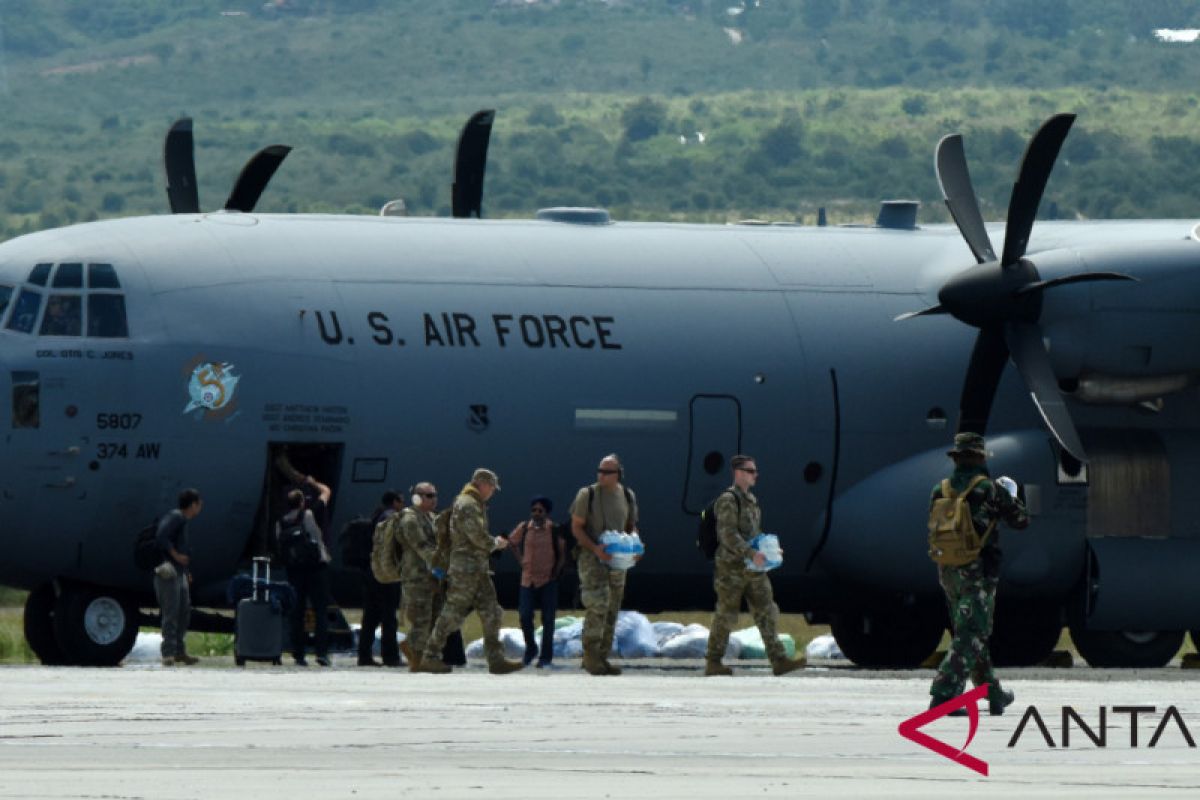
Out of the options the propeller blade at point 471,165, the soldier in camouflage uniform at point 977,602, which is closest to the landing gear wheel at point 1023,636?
the propeller blade at point 471,165

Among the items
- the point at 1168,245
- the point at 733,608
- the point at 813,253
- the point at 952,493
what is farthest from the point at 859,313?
the point at 952,493

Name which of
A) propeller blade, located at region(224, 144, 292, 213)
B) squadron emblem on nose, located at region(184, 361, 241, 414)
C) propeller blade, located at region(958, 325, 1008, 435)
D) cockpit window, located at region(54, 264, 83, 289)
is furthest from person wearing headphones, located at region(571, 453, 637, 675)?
propeller blade, located at region(224, 144, 292, 213)

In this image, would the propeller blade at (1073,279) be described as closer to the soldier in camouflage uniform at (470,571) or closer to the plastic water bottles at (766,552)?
the plastic water bottles at (766,552)

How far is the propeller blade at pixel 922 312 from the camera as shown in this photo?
26.8 metres

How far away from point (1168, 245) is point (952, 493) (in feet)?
32.1

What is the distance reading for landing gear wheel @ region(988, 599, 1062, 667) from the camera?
29203mm

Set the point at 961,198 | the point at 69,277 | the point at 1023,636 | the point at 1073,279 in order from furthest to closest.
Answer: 1. the point at 1023,636
2. the point at 961,198
3. the point at 1073,279
4. the point at 69,277

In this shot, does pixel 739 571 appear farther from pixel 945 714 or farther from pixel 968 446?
pixel 945 714

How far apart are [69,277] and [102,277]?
0.29 m

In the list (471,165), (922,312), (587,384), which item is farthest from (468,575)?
(471,165)

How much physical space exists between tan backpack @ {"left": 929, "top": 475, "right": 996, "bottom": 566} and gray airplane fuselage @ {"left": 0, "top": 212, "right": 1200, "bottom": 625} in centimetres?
875

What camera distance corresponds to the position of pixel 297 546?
81.9 feet

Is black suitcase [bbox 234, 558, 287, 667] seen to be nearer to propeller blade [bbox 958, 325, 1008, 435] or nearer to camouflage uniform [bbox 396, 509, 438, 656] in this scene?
camouflage uniform [bbox 396, 509, 438, 656]

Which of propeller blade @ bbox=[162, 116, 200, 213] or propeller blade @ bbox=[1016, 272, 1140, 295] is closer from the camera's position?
propeller blade @ bbox=[1016, 272, 1140, 295]
